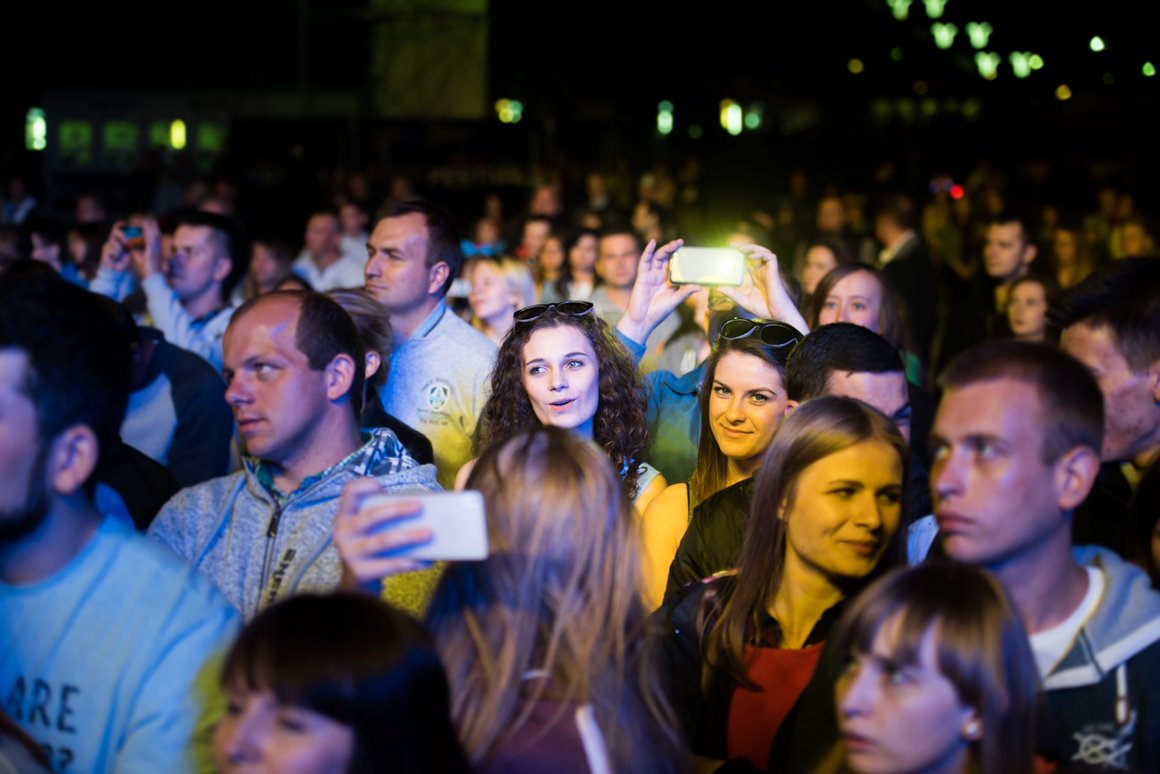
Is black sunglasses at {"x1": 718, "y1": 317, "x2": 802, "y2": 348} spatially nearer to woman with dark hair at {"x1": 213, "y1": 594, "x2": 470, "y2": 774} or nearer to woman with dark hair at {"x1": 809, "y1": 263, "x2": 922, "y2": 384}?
woman with dark hair at {"x1": 809, "y1": 263, "x2": 922, "y2": 384}

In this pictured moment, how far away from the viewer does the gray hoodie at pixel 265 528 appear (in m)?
2.99

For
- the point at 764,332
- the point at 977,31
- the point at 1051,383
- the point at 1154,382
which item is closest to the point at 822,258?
the point at 764,332

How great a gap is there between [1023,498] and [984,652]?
331mm

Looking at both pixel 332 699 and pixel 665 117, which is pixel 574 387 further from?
pixel 665 117

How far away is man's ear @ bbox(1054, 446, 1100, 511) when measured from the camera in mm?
2264

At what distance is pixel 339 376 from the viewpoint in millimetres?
3248

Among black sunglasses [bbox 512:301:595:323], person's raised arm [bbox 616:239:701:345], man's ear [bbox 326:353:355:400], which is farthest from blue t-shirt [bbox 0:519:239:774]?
person's raised arm [bbox 616:239:701:345]

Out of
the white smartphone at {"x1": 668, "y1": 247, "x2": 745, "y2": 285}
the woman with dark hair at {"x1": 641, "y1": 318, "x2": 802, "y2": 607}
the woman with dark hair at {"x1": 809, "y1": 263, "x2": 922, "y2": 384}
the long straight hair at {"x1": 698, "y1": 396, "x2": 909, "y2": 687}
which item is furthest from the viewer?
the woman with dark hair at {"x1": 809, "y1": 263, "x2": 922, "y2": 384}

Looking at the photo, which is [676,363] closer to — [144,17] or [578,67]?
[578,67]

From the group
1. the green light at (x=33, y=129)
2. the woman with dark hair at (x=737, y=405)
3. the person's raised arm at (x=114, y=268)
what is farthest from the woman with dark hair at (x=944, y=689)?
the green light at (x=33, y=129)

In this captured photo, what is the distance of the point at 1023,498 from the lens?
2.23 meters

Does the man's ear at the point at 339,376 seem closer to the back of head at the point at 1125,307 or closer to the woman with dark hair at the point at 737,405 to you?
the woman with dark hair at the point at 737,405

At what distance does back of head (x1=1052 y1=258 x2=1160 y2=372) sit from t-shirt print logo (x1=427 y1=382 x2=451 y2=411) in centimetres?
227

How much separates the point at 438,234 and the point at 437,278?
0.64 ft
